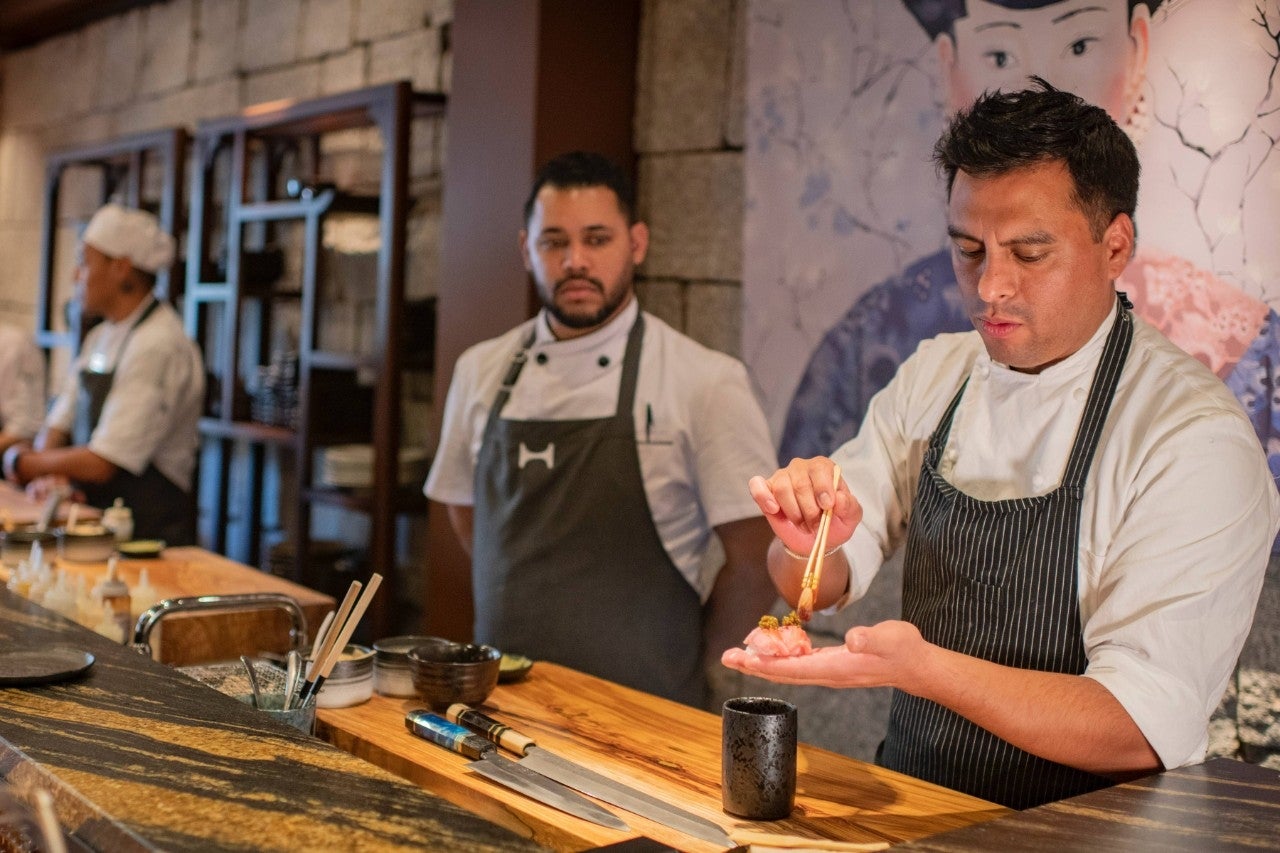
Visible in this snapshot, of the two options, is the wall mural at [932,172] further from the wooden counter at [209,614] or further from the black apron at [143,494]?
the black apron at [143,494]

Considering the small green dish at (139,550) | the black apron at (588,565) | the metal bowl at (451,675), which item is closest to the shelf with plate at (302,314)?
the small green dish at (139,550)

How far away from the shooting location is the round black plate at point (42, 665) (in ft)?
5.62

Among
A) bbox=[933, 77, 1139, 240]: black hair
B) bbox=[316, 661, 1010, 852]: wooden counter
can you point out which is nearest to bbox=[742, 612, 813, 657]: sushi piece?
bbox=[316, 661, 1010, 852]: wooden counter

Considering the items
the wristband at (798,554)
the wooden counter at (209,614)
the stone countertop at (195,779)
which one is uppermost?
the wristband at (798,554)

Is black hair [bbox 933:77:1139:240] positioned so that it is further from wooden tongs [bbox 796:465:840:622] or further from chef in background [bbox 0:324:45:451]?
chef in background [bbox 0:324:45:451]

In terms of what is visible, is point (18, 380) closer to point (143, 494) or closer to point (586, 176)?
point (143, 494)

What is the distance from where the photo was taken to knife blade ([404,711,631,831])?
1.54 metres

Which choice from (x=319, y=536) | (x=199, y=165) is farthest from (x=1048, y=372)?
(x=199, y=165)

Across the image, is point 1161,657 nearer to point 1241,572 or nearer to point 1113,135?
point 1241,572

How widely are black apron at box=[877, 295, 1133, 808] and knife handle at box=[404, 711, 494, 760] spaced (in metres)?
0.75

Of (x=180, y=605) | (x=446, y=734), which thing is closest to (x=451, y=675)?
(x=446, y=734)

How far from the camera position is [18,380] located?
6859mm

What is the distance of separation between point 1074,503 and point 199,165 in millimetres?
5367

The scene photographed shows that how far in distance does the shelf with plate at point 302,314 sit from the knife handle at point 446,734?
9.95ft
